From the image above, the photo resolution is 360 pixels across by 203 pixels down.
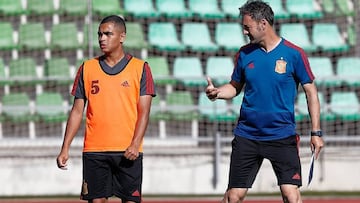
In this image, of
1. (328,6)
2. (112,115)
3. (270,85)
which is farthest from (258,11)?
(328,6)

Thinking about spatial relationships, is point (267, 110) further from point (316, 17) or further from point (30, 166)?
point (316, 17)

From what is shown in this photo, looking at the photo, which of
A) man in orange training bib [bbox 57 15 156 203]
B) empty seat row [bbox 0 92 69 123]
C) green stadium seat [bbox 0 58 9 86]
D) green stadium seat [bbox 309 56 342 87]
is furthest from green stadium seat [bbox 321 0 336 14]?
man in orange training bib [bbox 57 15 156 203]

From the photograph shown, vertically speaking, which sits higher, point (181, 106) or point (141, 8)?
point (141, 8)

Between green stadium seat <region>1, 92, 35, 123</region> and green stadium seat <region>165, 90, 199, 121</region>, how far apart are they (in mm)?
2367

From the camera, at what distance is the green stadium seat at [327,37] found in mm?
17734

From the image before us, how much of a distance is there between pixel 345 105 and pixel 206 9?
137 inches

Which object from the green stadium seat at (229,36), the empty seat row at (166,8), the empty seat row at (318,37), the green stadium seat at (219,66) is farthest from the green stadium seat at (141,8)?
the empty seat row at (318,37)

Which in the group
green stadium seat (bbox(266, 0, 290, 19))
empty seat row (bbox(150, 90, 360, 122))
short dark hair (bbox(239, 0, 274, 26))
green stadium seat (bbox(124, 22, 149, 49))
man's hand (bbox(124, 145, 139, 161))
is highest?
green stadium seat (bbox(266, 0, 290, 19))

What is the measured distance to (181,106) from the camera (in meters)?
15.7

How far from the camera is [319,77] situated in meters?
16.0

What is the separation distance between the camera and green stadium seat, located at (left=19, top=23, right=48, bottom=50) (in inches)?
685

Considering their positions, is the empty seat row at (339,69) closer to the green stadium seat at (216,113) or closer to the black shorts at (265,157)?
the green stadium seat at (216,113)

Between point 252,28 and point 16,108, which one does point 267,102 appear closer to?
point 252,28

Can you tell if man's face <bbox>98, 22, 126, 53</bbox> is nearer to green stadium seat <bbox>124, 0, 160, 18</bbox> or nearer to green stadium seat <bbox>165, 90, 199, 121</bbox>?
green stadium seat <bbox>165, 90, 199, 121</bbox>
